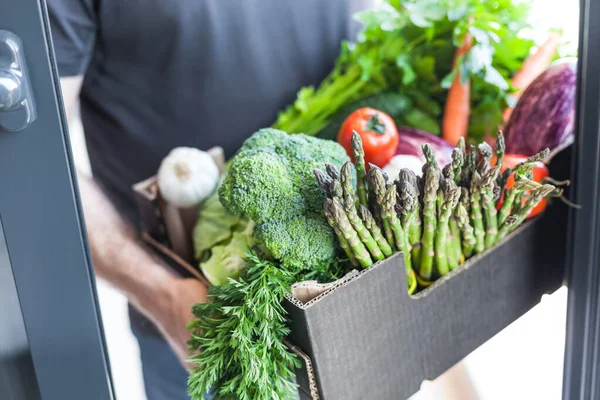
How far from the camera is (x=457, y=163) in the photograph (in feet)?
2.18

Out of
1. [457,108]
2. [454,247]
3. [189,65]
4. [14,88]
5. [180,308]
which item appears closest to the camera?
[14,88]

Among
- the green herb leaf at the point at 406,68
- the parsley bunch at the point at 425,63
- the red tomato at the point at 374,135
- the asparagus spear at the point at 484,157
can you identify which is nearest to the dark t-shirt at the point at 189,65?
the parsley bunch at the point at 425,63

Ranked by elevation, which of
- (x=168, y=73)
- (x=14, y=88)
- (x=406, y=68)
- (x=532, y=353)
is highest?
(x=168, y=73)

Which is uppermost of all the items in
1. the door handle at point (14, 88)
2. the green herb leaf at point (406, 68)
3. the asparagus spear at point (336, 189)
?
the green herb leaf at point (406, 68)

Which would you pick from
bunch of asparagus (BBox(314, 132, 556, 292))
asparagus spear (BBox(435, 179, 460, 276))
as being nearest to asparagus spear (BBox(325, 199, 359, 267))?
bunch of asparagus (BBox(314, 132, 556, 292))

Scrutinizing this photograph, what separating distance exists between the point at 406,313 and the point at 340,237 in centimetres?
14

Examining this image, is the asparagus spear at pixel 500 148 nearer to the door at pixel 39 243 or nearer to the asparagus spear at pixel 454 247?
the asparagus spear at pixel 454 247

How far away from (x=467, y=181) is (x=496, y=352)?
449 mm

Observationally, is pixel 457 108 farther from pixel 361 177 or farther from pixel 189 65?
pixel 189 65

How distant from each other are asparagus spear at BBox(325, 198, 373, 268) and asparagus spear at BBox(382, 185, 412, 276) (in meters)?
0.04

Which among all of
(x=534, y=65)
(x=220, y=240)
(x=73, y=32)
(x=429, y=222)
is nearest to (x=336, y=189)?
(x=429, y=222)

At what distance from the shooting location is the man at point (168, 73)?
3.35 feet

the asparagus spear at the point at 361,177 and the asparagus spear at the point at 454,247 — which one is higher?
the asparagus spear at the point at 361,177

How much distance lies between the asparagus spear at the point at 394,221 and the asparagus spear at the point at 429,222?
2cm
